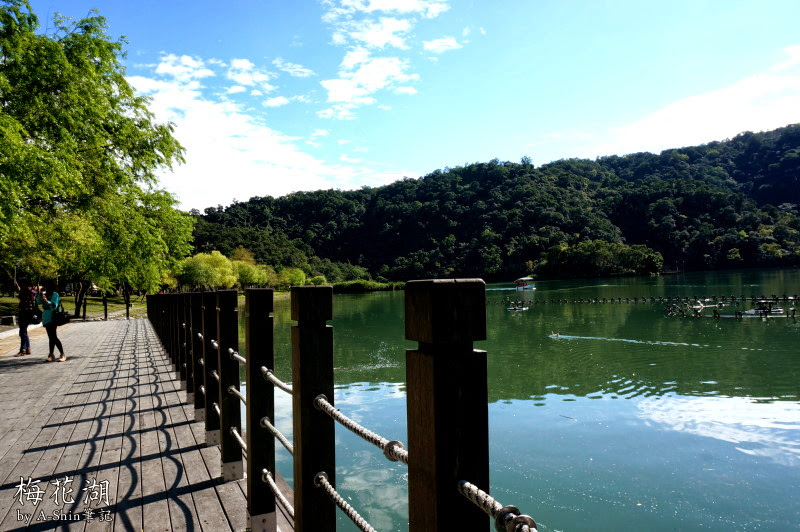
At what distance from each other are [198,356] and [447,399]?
13.1 feet

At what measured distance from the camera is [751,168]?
364 feet

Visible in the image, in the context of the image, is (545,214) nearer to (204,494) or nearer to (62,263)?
(62,263)

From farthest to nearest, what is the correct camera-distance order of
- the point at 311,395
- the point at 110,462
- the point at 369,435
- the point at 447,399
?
1. the point at 110,462
2. the point at 311,395
3. the point at 369,435
4. the point at 447,399

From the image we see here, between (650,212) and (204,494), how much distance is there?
9880 centimetres

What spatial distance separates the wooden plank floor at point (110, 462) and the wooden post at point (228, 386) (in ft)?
0.36

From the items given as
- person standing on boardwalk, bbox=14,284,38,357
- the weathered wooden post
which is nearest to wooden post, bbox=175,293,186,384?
the weathered wooden post

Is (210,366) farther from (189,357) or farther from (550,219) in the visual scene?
(550,219)

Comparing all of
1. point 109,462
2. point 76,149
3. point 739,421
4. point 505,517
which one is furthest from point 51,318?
point 739,421

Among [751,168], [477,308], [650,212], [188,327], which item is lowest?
[188,327]

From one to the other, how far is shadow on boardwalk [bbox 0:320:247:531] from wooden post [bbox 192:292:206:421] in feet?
0.40

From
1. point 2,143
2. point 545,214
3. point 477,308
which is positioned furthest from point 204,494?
point 545,214

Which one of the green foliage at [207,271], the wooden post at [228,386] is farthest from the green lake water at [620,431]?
the green foliage at [207,271]

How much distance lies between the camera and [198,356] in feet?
14.4

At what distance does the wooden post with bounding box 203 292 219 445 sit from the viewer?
141 inches
